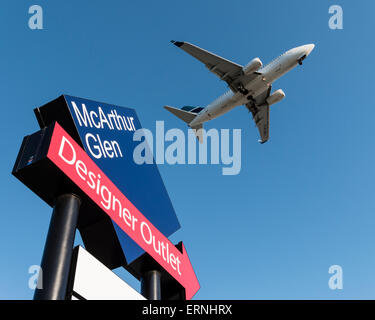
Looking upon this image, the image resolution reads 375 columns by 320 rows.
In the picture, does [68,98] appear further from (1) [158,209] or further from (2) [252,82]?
(2) [252,82]

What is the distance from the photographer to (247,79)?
3906cm

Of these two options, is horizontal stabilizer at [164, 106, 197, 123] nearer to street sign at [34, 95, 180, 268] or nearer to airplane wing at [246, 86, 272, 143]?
airplane wing at [246, 86, 272, 143]

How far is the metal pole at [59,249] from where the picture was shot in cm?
984

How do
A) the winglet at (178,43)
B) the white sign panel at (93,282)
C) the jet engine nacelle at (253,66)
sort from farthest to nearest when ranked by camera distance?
the jet engine nacelle at (253,66), the winglet at (178,43), the white sign panel at (93,282)

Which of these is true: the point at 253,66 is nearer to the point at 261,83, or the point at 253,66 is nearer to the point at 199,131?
the point at 261,83

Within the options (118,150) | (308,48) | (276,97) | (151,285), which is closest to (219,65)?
(276,97)

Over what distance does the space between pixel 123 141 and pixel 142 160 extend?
5.47 feet

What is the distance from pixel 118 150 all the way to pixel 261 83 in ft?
88.6

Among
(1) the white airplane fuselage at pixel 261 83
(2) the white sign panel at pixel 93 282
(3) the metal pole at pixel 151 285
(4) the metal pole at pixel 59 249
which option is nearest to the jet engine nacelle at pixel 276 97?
(1) the white airplane fuselage at pixel 261 83

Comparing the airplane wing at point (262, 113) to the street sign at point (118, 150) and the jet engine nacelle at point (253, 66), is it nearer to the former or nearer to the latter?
the jet engine nacelle at point (253, 66)

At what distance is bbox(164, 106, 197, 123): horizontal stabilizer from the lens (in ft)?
156

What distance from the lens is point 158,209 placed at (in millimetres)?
17609
